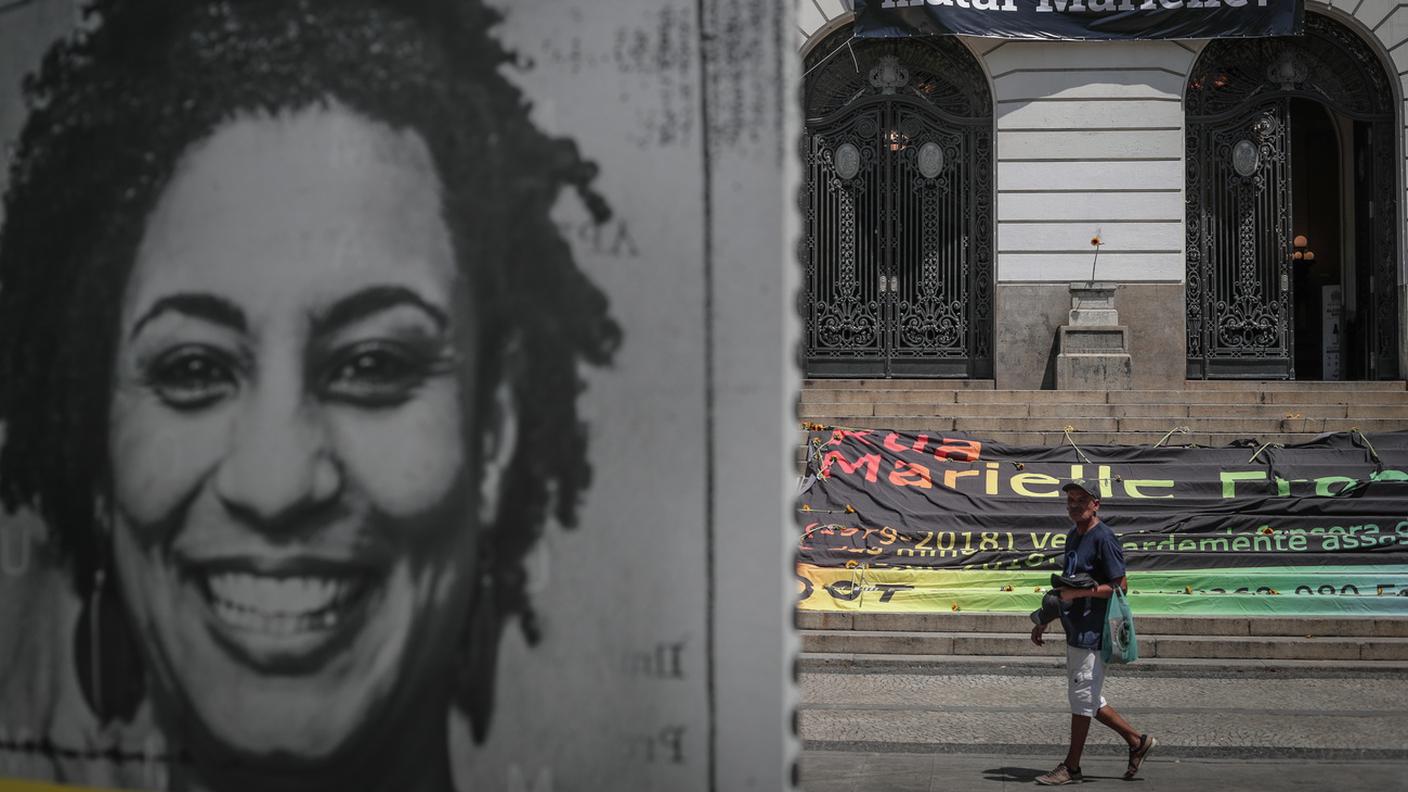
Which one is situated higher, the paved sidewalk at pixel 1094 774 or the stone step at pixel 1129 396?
the stone step at pixel 1129 396

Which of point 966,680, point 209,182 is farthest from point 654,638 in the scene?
point 966,680

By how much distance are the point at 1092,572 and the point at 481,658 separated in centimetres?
669

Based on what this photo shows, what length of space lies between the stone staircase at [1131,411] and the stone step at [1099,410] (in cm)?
1

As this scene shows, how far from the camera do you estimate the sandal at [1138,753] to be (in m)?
9.09

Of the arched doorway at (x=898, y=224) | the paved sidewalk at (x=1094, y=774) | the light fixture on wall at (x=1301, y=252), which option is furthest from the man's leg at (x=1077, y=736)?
the light fixture on wall at (x=1301, y=252)

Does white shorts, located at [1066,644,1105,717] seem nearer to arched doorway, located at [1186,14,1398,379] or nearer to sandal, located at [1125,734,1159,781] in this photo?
sandal, located at [1125,734,1159,781]

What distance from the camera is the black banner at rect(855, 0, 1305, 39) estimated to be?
21.2 metres

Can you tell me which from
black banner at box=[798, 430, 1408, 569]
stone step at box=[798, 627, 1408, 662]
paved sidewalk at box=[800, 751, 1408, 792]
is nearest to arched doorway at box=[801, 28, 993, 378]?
black banner at box=[798, 430, 1408, 569]

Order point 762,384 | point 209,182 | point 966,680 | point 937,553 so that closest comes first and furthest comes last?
1. point 762,384
2. point 209,182
3. point 966,680
4. point 937,553

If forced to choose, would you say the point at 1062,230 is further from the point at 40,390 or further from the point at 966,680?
the point at 40,390

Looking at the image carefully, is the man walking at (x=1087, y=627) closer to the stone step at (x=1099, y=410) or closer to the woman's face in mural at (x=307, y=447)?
the woman's face in mural at (x=307, y=447)

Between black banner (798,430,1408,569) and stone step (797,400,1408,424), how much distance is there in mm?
2968

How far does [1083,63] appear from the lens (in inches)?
851

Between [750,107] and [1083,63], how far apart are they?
65.1 ft
